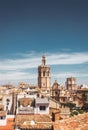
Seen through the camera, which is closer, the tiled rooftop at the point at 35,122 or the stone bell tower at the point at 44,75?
the tiled rooftop at the point at 35,122

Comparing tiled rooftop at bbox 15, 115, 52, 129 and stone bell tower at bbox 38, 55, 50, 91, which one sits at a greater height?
stone bell tower at bbox 38, 55, 50, 91

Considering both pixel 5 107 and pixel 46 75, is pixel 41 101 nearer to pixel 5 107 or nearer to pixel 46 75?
pixel 5 107

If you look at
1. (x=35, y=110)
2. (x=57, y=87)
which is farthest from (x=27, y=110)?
(x=57, y=87)

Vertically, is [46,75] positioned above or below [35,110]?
above

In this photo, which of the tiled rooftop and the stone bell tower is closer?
the tiled rooftop

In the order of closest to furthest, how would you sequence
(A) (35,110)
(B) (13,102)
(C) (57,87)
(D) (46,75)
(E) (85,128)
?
(E) (85,128) → (A) (35,110) → (B) (13,102) → (C) (57,87) → (D) (46,75)

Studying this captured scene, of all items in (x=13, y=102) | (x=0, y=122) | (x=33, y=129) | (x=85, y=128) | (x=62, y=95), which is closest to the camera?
(x=85, y=128)

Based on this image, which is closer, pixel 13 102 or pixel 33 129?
pixel 33 129

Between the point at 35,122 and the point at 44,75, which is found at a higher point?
the point at 44,75

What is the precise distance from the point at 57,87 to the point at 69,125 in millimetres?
113002

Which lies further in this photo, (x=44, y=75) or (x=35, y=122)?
(x=44, y=75)

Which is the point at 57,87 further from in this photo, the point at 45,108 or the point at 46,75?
the point at 45,108

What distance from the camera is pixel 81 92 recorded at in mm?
129000

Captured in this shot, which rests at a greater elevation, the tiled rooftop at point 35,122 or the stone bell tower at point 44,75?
the stone bell tower at point 44,75
